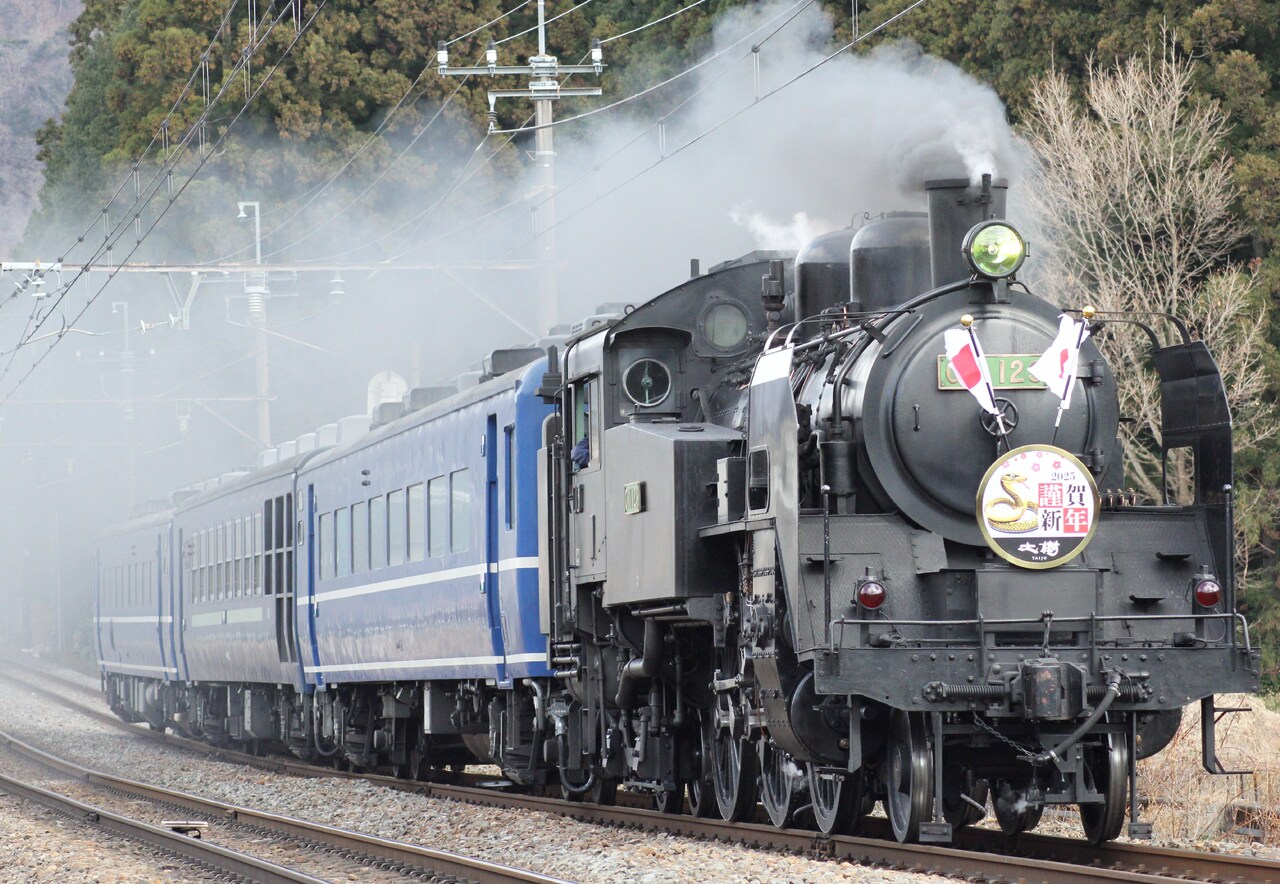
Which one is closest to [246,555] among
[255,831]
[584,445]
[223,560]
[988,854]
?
[223,560]

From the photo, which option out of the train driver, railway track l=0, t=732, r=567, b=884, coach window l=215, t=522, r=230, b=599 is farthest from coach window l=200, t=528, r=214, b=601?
the train driver

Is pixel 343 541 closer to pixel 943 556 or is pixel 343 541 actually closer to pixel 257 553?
pixel 257 553

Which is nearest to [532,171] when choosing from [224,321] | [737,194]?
[224,321]

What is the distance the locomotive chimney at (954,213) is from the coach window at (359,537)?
Result: 30.0 ft

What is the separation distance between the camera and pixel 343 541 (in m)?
18.8

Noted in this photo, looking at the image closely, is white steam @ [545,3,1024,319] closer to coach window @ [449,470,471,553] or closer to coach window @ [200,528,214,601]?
coach window @ [449,470,471,553]

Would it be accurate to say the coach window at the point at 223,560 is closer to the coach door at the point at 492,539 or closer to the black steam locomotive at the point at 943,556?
the coach door at the point at 492,539

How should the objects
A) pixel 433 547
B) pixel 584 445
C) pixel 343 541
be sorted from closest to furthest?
pixel 584 445 → pixel 433 547 → pixel 343 541

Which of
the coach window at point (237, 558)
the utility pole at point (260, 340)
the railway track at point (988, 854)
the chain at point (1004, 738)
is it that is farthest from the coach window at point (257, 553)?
the chain at point (1004, 738)

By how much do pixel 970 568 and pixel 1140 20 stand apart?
17.9m

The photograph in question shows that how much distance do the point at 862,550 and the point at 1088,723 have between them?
4.48 feet

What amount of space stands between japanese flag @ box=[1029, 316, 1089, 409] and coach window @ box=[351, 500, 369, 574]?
9.54 meters

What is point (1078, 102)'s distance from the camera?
25.8 m

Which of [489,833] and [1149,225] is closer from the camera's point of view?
[489,833]
